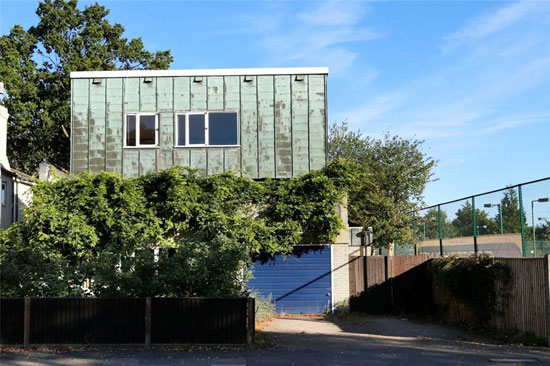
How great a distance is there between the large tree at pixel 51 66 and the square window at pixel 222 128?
1595 centimetres

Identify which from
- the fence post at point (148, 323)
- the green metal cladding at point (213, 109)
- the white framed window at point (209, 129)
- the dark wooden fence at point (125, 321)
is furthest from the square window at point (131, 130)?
the fence post at point (148, 323)

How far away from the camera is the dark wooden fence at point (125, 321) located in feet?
38.8

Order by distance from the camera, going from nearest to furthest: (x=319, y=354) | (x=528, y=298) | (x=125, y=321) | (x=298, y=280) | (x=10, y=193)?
1. (x=319, y=354)
2. (x=125, y=321)
3. (x=528, y=298)
4. (x=298, y=280)
5. (x=10, y=193)

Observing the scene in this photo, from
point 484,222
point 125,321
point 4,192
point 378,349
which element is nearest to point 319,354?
point 378,349

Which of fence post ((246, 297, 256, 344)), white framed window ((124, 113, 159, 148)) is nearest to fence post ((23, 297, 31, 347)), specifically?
fence post ((246, 297, 256, 344))

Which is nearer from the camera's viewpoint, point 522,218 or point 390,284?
point 522,218

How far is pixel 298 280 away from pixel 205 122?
20.2 ft

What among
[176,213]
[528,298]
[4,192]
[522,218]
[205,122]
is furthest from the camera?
[4,192]

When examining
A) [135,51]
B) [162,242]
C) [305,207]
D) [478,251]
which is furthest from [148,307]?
[135,51]

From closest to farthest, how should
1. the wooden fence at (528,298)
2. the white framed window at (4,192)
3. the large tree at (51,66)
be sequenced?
the wooden fence at (528,298), the white framed window at (4,192), the large tree at (51,66)

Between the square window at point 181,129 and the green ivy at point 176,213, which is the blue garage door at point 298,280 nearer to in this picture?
the green ivy at point 176,213

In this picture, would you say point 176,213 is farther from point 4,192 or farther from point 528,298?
point 528,298

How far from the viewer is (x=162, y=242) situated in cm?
1806

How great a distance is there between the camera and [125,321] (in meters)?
11.9
